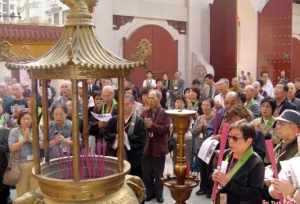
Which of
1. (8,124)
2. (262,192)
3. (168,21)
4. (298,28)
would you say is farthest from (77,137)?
(298,28)

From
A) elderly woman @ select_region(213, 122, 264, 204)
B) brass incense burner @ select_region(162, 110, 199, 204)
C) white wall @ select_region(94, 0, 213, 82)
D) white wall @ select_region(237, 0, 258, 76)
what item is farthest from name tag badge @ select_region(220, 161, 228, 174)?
white wall @ select_region(237, 0, 258, 76)

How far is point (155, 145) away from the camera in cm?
603

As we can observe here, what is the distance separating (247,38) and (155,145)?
10.6m

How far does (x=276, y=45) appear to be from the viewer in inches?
586

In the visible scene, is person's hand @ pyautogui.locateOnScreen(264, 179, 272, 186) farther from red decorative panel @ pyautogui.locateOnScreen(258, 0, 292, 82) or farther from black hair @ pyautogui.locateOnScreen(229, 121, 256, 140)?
red decorative panel @ pyautogui.locateOnScreen(258, 0, 292, 82)

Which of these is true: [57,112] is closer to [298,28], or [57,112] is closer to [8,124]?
[8,124]

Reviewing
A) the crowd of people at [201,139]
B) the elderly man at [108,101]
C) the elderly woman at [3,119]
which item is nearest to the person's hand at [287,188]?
the crowd of people at [201,139]

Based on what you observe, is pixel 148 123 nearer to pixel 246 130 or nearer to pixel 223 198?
pixel 223 198

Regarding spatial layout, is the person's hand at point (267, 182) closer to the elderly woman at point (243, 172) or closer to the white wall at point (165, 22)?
→ the elderly woman at point (243, 172)

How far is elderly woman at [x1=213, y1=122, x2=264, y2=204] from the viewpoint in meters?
3.57

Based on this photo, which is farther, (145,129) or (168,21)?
(168,21)

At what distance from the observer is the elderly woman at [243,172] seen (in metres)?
3.57

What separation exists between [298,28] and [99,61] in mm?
17784

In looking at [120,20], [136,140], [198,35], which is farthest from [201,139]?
[198,35]
